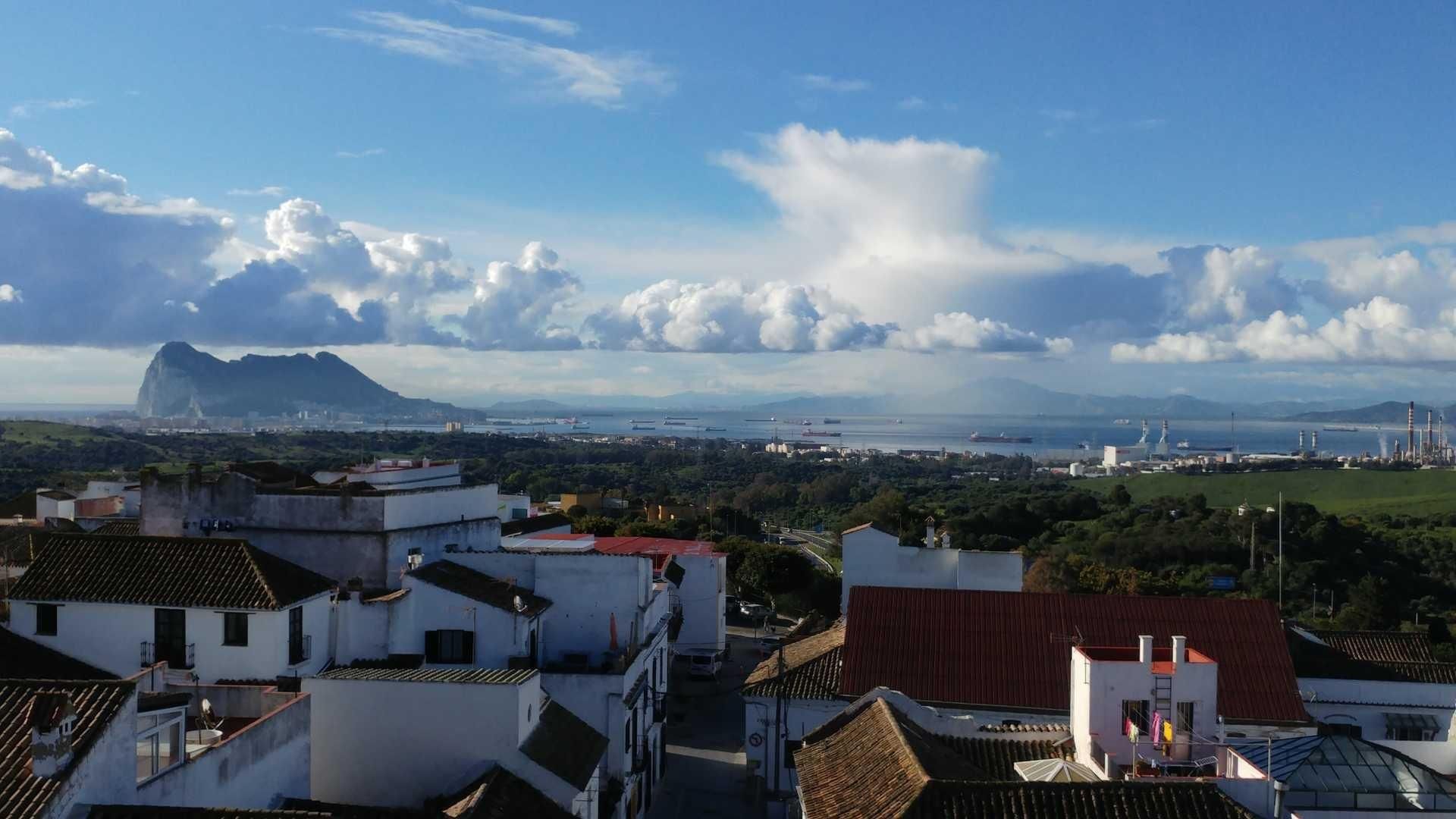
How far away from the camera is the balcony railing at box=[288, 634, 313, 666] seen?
17.8 metres

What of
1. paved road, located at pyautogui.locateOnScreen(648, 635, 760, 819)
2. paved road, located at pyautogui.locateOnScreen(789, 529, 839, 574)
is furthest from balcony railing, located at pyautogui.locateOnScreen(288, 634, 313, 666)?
paved road, located at pyautogui.locateOnScreen(789, 529, 839, 574)

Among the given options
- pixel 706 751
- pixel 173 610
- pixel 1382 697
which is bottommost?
pixel 706 751

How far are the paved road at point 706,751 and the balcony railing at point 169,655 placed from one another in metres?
8.44

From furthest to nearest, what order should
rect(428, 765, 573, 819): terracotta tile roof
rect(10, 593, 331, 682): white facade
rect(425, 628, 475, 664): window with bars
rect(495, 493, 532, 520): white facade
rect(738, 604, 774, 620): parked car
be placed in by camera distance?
1. rect(738, 604, 774, 620): parked car
2. rect(495, 493, 532, 520): white facade
3. rect(425, 628, 475, 664): window with bars
4. rect(10, 593, 331, 682): white facade
5. rect(428, 765, 573, 819): terracotta tile roof

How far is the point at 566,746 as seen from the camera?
16.3 metres

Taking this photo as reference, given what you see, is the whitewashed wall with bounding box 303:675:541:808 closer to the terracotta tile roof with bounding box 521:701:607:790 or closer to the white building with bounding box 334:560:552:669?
the terracotta tile roof with bounding box 521:701:607:790

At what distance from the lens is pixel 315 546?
20938mm

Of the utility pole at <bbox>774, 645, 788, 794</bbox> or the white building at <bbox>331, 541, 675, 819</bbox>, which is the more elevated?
the white building at <bbox>331, 541, 675, 819</bbox>

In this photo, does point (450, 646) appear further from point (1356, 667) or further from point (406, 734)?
point (1356, 667)

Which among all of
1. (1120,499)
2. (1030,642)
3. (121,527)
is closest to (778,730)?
(1030,642)

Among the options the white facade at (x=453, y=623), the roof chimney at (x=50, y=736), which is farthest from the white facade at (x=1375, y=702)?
the roof chimney at (x=50, y=736)

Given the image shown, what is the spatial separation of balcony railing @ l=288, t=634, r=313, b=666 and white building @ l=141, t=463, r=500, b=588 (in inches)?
73.2

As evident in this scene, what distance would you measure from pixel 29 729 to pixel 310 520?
10059 mm

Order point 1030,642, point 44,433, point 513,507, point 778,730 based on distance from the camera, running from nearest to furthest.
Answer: point 778,730 → point 1030,642 → point 513,507 → point 44,433
